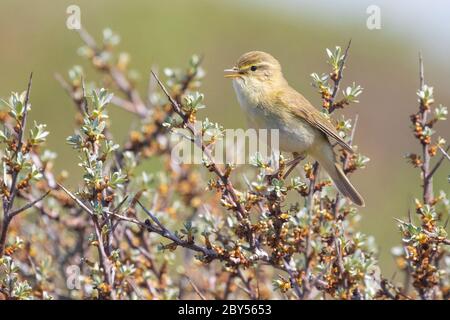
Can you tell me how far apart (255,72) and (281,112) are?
32cm

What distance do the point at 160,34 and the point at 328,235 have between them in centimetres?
1210

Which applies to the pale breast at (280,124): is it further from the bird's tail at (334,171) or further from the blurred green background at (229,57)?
the blurred green background at (229,57)

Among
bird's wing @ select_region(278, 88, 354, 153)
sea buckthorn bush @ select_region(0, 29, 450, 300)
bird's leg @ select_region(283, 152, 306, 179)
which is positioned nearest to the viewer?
sea buckthorn bush @ select_region(0, 29, 450, 300)

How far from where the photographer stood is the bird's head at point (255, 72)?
504cm

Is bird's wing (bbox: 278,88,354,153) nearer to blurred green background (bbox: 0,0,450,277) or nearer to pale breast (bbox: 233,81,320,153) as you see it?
pale breast (bbox: 233,81,320,153)

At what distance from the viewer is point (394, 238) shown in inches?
386

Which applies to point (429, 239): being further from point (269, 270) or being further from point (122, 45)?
point (122, 45)

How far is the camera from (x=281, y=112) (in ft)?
16.4

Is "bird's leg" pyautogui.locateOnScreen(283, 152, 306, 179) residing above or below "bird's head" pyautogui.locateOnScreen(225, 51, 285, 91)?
below

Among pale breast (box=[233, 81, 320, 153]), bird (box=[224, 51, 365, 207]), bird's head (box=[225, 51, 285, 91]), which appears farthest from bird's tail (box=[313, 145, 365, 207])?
bird's head (box=[225, 51, 285, 91])

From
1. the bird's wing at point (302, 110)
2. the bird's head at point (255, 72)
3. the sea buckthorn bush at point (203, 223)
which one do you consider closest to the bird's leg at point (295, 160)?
the sea buckthorn bush at point (203, 223)

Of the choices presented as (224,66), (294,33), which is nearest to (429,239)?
(224,66)

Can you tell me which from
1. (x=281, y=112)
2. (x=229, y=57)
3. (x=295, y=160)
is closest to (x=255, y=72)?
(x=281, y=112)

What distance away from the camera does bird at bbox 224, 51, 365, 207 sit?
16.2 ft
